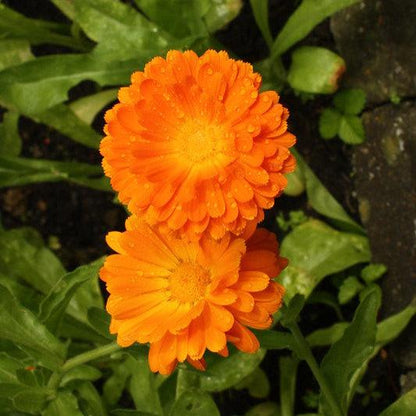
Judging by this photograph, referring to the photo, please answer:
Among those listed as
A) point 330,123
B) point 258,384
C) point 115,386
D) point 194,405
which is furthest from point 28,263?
point 330,123

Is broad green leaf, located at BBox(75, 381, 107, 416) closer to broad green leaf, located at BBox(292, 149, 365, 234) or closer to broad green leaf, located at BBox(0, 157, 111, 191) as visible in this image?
broad green leaf, located at BBox(0, 157, 111, 191)

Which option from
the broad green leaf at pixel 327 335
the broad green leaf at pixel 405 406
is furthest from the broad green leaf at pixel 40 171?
the broad green leaf at pixel 405 406

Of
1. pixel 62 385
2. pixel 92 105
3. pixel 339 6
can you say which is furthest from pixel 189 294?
pixel 92 105

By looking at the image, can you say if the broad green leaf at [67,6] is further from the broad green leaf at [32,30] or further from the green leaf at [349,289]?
the green leaf at [349,289]

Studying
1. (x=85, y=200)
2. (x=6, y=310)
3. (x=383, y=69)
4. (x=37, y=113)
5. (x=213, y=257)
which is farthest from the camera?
(x=85, y=200)

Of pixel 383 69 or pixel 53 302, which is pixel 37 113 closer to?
pixel 53 302

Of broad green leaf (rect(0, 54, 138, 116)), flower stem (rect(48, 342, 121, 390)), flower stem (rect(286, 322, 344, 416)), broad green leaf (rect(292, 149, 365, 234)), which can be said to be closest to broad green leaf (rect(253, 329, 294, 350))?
flower stem (rect(286, 322, 344, 416))
